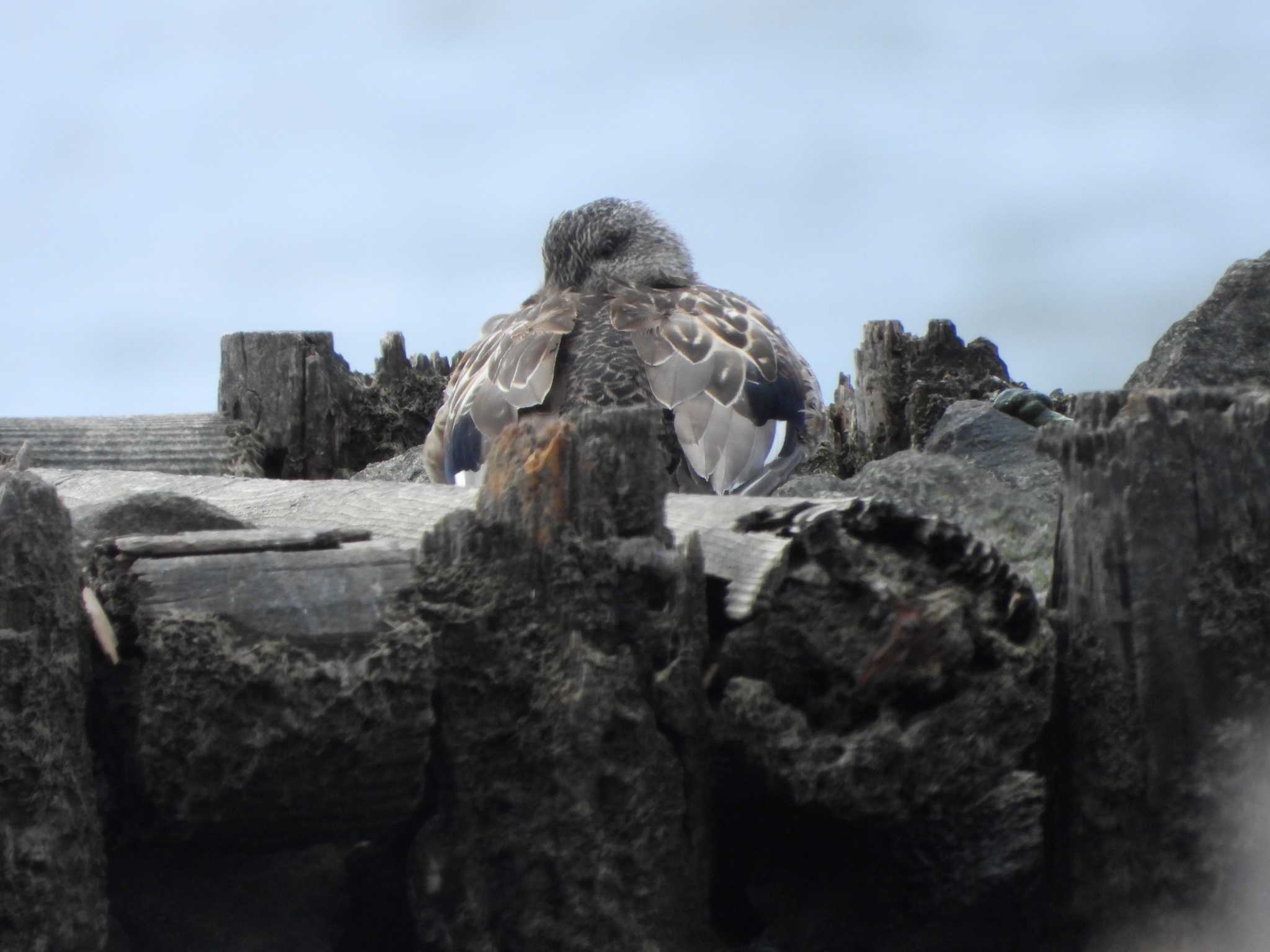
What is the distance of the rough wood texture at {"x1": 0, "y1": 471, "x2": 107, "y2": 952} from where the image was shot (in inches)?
84.6

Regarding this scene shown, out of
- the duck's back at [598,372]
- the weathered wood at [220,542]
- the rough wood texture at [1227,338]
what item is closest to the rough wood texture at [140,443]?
the duck's back at [598,372]

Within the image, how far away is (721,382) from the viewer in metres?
5.31

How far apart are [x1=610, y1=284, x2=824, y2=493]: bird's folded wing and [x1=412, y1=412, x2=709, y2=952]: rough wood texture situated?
2507 mm

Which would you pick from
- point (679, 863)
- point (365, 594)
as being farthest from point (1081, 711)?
point (365, 594)

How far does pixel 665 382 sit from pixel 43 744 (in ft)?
10.8

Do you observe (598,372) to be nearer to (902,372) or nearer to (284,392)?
(284,392)

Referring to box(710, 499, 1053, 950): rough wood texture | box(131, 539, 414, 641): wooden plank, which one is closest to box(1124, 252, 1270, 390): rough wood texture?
box(710, 499, 1053, 950): rough wood texture

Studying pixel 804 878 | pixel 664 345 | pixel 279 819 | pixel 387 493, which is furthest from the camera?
pixel 664 345

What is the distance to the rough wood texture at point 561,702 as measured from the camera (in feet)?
7.97

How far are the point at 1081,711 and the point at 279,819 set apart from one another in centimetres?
130

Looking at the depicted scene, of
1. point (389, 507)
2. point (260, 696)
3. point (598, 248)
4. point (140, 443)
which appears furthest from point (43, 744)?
A: point (598, 248)

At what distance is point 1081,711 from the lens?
8.72 feet

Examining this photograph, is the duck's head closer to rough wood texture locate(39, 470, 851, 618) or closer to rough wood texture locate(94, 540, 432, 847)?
rough wood texture locate(39, 470, 851, 618)

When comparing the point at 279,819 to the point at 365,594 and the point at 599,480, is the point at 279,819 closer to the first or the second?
the point at 365,594
